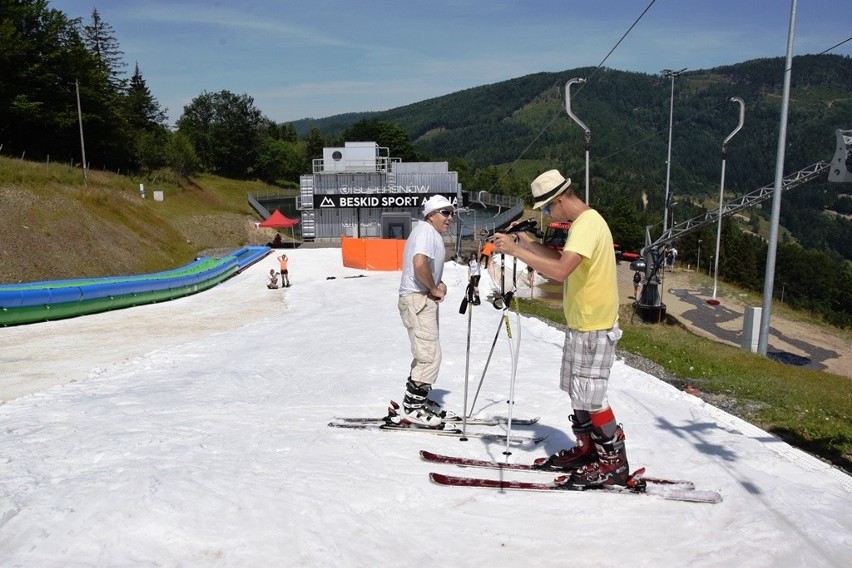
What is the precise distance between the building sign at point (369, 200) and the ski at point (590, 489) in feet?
164

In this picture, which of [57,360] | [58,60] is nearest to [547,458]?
[57,360]

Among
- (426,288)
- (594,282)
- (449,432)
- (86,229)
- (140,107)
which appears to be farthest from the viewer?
(140,107)

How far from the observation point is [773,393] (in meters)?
9.56

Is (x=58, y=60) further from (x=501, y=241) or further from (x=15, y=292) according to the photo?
(x=501, y=241)

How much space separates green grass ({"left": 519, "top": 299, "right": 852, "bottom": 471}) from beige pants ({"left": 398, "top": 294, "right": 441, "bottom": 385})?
14.0 feet

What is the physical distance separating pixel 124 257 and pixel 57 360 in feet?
94.4

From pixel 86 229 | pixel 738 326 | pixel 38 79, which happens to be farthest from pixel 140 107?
pixel 738 326

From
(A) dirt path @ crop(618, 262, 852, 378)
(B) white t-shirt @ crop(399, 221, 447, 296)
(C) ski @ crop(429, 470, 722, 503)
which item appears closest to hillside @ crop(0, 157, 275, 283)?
(B) white t-shirt @ crop(399, 221, 447, 296)

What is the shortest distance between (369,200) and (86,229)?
23933 mm

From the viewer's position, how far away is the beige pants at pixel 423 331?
641 cm

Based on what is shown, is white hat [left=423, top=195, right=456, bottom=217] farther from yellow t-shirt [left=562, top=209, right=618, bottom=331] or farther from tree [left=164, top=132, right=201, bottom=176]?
tree [left=164, top=132, right=201, bottom=176]

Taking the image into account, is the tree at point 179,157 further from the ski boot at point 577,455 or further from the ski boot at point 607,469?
the ski boot at point 607,469

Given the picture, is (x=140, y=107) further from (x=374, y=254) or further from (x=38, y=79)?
(x=374, y=254)

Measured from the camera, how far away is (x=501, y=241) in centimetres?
467
